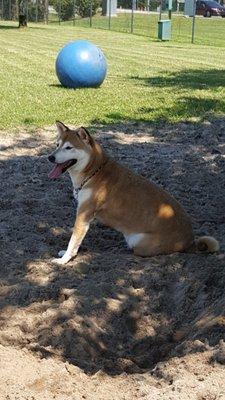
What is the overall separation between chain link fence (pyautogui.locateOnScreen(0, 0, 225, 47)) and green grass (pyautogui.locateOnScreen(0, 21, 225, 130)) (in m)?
10.3

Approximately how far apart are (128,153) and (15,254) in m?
3.59

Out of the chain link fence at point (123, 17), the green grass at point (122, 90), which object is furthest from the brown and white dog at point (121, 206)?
the chain link fence at point (123, 17)

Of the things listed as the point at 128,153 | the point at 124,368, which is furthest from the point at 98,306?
the point at 128,153

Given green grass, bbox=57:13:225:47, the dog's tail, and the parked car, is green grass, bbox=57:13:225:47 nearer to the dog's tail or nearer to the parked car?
the parked car

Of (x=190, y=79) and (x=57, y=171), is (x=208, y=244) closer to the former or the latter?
(x=57, y=171)

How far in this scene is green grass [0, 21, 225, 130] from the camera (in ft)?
38.0

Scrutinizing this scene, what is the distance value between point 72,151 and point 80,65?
9.40m

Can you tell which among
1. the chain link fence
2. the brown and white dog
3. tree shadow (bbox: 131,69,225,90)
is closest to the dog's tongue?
the brown and white dog

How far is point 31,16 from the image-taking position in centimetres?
5794

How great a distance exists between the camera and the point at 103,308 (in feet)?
15.4

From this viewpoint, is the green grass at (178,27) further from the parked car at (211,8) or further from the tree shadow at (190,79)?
the tree shadow at (190,79)

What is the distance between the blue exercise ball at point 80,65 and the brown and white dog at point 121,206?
9.22 meters

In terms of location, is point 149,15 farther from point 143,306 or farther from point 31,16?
point 143,306

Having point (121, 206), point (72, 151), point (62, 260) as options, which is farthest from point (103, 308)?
point (72, 151)
